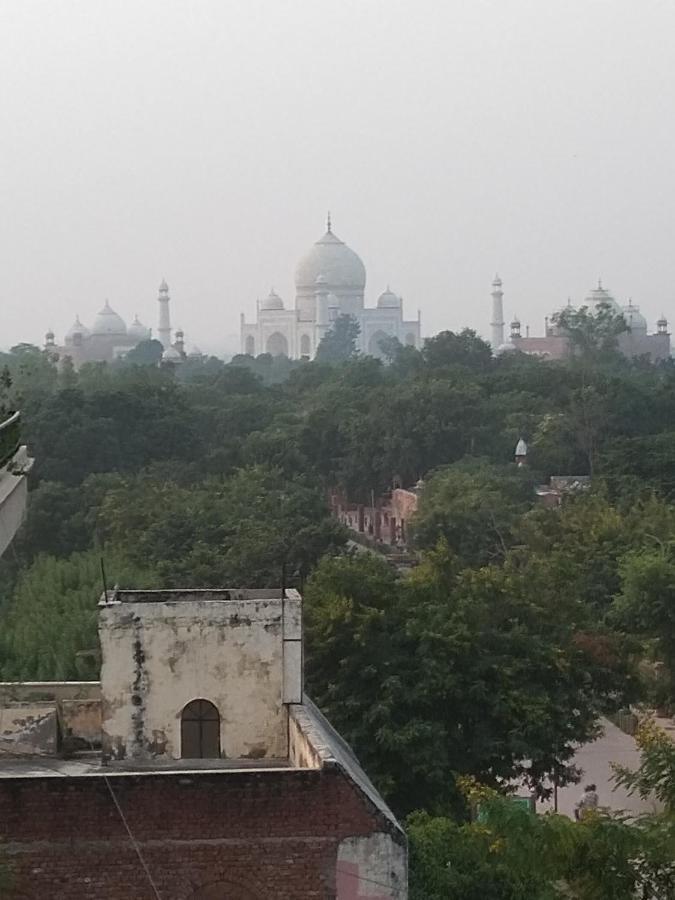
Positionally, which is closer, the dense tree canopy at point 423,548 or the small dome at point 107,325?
the dense tree canopy at point 423,548

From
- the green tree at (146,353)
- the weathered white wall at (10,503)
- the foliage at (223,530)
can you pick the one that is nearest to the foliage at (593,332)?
the green tree at (146,353)

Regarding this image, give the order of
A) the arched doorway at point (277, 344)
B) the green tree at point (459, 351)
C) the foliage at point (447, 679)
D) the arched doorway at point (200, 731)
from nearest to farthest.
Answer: the arched doorway at point (200, 731) → the foliage at point (447, 679) → the green tree at point (459, 351) → the arched doorway at point (277, 344)

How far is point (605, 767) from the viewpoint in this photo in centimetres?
2381

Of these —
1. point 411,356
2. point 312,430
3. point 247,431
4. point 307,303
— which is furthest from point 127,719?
point 307,303

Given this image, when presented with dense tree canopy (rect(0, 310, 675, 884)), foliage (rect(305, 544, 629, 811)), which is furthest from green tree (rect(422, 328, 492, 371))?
foliage (rect(305, 544, 629, 811))

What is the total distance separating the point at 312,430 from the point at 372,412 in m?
1.99

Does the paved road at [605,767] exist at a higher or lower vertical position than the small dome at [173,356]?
lower

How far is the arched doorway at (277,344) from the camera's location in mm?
136500

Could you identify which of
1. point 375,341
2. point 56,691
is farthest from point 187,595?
point 375,341

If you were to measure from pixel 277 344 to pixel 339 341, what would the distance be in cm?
1774

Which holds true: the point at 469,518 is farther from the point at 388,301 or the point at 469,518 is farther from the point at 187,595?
the point at 388,301

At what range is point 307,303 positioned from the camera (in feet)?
428

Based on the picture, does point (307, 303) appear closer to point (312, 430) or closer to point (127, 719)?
point (312, 430)

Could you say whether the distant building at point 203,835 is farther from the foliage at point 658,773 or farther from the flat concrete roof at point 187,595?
the flat concrete roof at point 187,595
